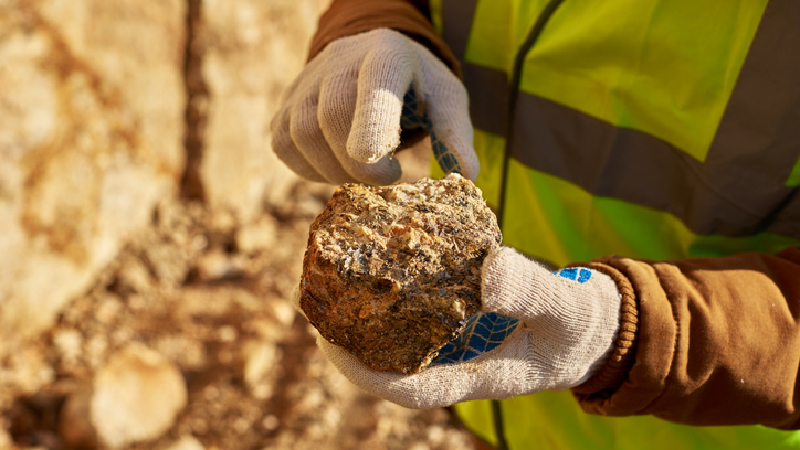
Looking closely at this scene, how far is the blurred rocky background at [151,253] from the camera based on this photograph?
85.2 inches

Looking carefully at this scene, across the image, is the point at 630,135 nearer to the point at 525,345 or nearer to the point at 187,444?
the point at 525,345

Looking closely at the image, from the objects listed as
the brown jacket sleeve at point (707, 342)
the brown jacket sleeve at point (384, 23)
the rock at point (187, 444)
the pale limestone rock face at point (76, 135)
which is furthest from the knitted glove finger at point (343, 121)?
the pale limestone rock face at point (76, 135)

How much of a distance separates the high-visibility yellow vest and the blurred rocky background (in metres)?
1.17

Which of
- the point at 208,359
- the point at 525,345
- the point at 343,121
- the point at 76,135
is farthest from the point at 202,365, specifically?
the point at 525,345

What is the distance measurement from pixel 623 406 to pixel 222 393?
1792 millimetres

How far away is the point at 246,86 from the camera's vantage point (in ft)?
10.1

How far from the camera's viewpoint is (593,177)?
1353 millimetres

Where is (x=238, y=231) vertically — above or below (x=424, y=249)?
below

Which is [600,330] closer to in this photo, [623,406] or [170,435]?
[623,406]

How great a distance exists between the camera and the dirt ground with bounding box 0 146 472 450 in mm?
2215

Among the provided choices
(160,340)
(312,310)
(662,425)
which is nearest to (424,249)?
(312,310)

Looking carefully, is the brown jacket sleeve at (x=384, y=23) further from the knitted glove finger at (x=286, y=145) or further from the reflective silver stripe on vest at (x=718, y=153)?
the knitted glove finger at (x=286, y=145)

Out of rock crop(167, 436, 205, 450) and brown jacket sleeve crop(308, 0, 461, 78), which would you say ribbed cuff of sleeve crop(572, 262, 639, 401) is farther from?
rock crop(167, 436, 205, 450)

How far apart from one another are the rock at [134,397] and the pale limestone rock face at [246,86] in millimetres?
1044
